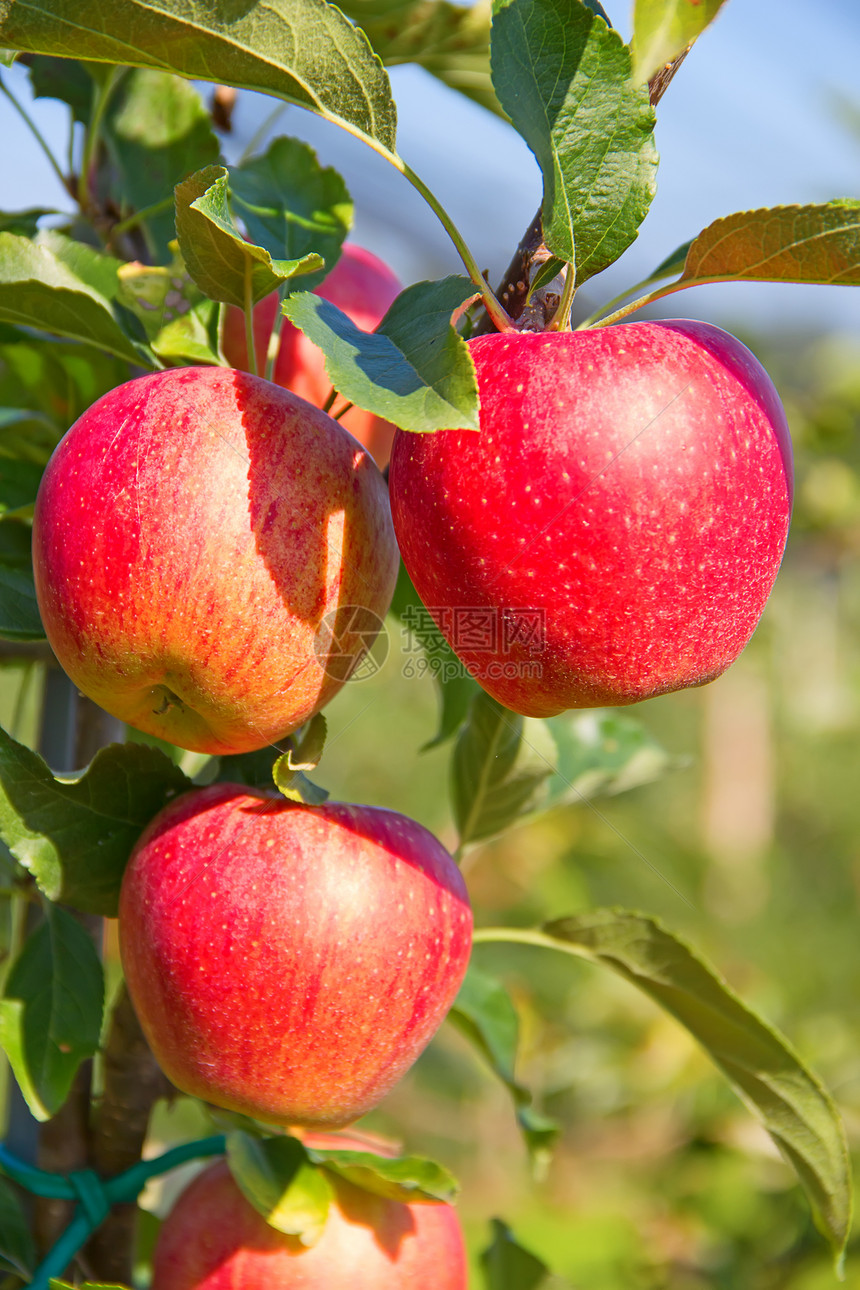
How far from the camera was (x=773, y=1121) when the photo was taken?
1.97ft

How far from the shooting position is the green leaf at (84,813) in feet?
1.61

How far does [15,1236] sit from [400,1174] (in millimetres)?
227

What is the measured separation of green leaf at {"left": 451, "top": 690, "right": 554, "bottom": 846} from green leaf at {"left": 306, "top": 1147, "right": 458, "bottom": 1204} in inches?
9.4

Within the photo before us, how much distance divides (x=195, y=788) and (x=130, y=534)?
0.16 meters

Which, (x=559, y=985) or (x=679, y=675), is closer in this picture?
(x=679, y=675)

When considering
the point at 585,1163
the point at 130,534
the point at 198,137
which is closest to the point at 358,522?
the point at 130,534

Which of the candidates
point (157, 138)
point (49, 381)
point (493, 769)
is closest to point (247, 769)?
point (493, 769)

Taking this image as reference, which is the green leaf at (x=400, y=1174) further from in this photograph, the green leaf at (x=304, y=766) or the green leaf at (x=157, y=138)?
the green leaf at (x=157, y=138)

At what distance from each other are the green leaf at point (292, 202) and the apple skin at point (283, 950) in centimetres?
31

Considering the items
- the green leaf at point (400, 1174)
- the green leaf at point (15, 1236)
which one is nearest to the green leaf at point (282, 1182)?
the green leaf at point (400, 1174)

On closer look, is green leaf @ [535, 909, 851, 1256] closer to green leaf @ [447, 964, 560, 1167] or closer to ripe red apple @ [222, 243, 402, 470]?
green leaf @ [447, 964, 560, 1167]

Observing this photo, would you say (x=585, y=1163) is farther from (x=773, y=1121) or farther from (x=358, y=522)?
(x=358, y=522)

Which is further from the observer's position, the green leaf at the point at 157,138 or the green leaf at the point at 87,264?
the green leaf at the point at 157,138

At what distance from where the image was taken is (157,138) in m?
0.71
